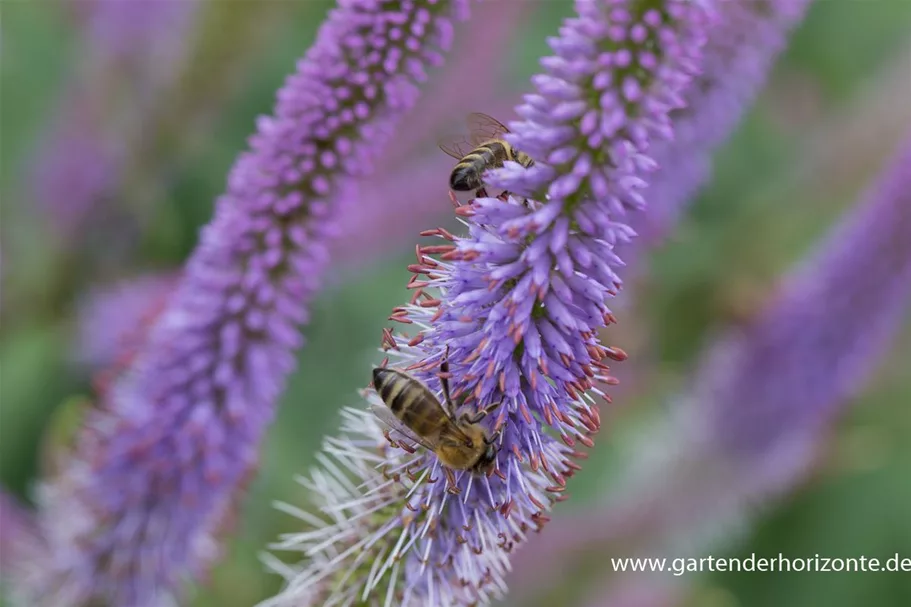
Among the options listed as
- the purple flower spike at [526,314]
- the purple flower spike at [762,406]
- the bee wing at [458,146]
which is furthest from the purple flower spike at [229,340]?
the purple flower spike at [762,406]

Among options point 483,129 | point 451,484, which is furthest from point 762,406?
point 451,484

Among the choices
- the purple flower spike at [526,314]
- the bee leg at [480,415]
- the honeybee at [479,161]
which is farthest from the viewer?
the honeybee at [479,161]

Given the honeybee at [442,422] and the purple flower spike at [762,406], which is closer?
the honeybee at [442,422]

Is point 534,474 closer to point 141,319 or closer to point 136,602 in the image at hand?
point 136,602

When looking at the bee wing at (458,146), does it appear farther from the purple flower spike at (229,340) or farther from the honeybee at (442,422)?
the honeybee at (442,422)

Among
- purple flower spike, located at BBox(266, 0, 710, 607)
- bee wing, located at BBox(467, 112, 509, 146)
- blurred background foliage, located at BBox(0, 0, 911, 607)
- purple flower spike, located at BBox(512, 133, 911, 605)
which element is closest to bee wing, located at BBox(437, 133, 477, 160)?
bee wing, located at BBox(467, 112, 509, 146)

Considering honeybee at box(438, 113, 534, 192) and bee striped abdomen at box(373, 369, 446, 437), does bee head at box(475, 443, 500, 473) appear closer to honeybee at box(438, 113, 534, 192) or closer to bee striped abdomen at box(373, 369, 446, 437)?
bee striped abdomen at box(373, 369, 446, 437)

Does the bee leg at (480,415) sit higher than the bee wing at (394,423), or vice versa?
the bee leg at (480,415)

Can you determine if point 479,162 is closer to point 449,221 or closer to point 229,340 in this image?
point 229,340
